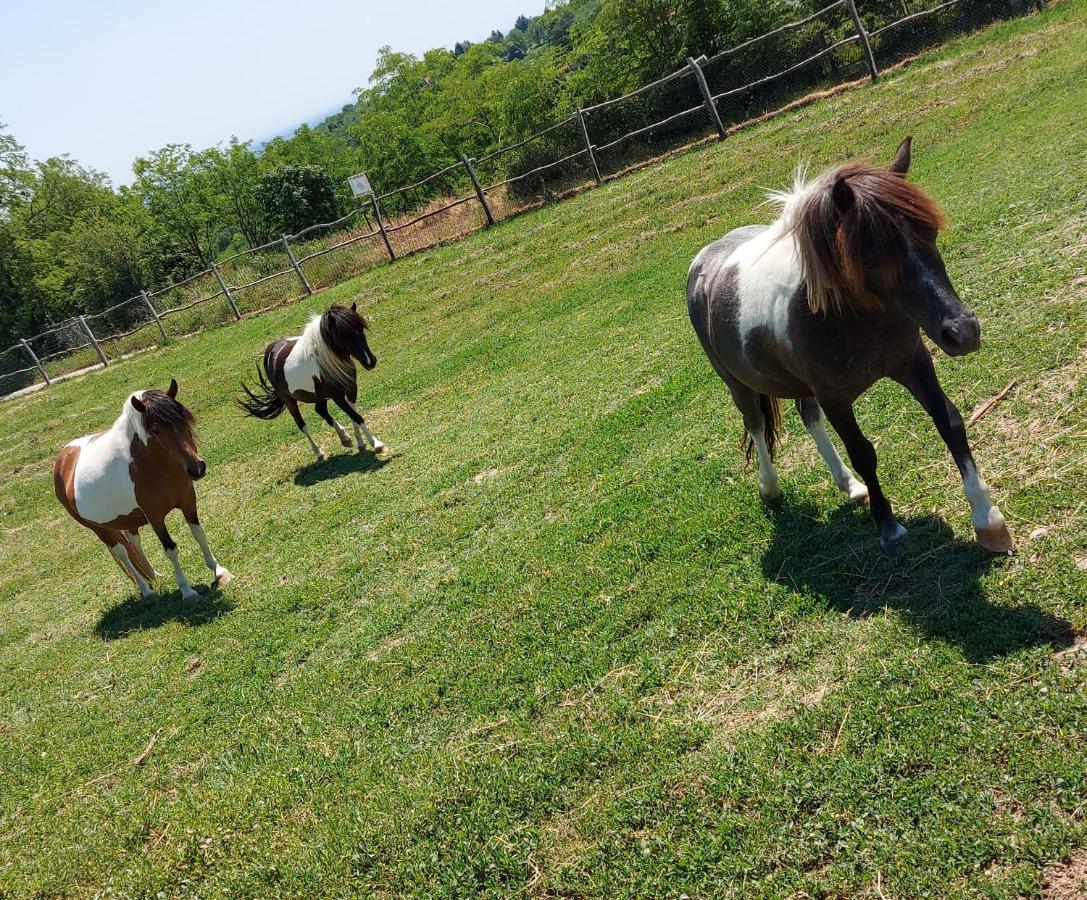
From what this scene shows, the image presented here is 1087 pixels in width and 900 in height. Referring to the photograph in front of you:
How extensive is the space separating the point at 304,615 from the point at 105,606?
3.32 meters

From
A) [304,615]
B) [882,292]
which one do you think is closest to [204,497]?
[304,615]

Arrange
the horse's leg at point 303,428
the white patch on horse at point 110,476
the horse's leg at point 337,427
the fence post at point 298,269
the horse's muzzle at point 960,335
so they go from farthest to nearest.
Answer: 1. the fence post at point 298,269
2. the horse's leg at point 303,428
3. the horse's leg at point 337,427
4. the white patch on horse at point 110,476
5. the horse's muzzle at point 960,335

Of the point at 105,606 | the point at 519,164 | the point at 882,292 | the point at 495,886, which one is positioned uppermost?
the point at 519,164

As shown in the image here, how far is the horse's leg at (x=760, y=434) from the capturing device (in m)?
4.67

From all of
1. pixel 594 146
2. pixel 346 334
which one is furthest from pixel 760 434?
pixel 594 146

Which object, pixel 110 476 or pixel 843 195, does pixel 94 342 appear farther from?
pixel 843 195

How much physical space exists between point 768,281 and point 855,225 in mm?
823

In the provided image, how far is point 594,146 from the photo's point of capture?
21297 mm

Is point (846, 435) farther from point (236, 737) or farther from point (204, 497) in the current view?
point (204, 497)

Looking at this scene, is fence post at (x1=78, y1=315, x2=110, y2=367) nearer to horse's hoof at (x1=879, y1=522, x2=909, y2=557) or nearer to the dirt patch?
horse's hoof at (x1=879, y1=522, x2=909, y2=557)

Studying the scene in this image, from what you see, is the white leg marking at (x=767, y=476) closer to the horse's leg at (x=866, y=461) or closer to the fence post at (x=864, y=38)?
the horse's leg at (x=866, y=461)

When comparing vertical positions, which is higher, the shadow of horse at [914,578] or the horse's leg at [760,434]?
the horse's leg at [760,434]

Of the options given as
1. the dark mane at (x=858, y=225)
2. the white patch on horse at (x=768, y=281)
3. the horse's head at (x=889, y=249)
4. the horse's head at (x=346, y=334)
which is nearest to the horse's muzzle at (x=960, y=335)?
the horse's head at (x=889, y=249)

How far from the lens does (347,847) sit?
3.46m
